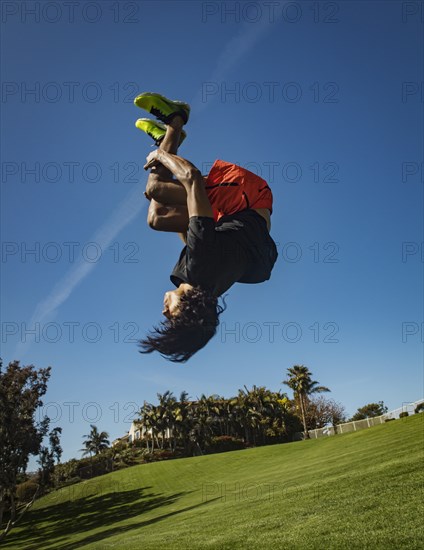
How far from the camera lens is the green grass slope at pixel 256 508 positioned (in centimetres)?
1383

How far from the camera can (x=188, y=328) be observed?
11.0 ft

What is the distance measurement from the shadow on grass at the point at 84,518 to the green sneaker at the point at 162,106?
1147 inches

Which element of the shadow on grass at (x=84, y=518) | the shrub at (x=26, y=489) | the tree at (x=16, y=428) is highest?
the tree at (x=16, y=428)

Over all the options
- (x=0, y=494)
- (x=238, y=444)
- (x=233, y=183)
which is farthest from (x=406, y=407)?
(x=233, y=183)

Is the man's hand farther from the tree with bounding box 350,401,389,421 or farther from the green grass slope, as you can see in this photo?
the tree with bounding box 350,401,389,421

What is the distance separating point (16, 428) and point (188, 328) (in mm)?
26288

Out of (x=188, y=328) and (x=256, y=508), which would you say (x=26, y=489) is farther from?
(x=188, y=328)

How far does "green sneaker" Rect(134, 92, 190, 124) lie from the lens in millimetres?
A: 3492

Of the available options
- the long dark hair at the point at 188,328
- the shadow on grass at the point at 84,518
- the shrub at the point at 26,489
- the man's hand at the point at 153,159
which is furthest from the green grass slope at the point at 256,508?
the man's hand at the point at 153,159

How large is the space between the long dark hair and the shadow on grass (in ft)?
92.6

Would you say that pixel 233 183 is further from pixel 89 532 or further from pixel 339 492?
pixel 89 532

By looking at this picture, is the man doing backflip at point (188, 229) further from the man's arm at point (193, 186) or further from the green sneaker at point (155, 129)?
the green sneaker at point (155, 129)

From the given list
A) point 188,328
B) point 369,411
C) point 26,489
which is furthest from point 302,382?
point 188,328

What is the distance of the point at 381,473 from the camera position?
20.1 m
